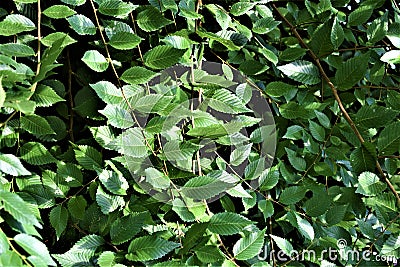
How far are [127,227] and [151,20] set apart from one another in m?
0.31

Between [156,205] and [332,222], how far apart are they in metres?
0.31

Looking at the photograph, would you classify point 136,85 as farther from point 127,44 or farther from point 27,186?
point 27,186

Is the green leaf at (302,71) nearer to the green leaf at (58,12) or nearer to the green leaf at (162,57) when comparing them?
the green leaf at (162,57)

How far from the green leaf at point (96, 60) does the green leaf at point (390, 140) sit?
46 cm

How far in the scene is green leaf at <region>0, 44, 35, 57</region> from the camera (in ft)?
2.22

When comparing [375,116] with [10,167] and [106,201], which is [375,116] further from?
[10,167]

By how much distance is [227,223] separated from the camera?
70 centimetres

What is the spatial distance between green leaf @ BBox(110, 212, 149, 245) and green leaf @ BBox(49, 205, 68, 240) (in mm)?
68

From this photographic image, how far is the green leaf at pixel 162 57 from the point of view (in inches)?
28.0

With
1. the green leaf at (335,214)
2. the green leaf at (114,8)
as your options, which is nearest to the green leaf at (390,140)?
the green leaf at (335,214)

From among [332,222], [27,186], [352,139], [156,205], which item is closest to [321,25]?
[352,139]

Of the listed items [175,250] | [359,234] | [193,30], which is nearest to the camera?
[175,250]

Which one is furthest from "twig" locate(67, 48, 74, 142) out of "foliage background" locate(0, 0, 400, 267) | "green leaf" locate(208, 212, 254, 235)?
"green leaf" locate(208, 212, 254, 235)

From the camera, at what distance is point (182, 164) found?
698 mm
